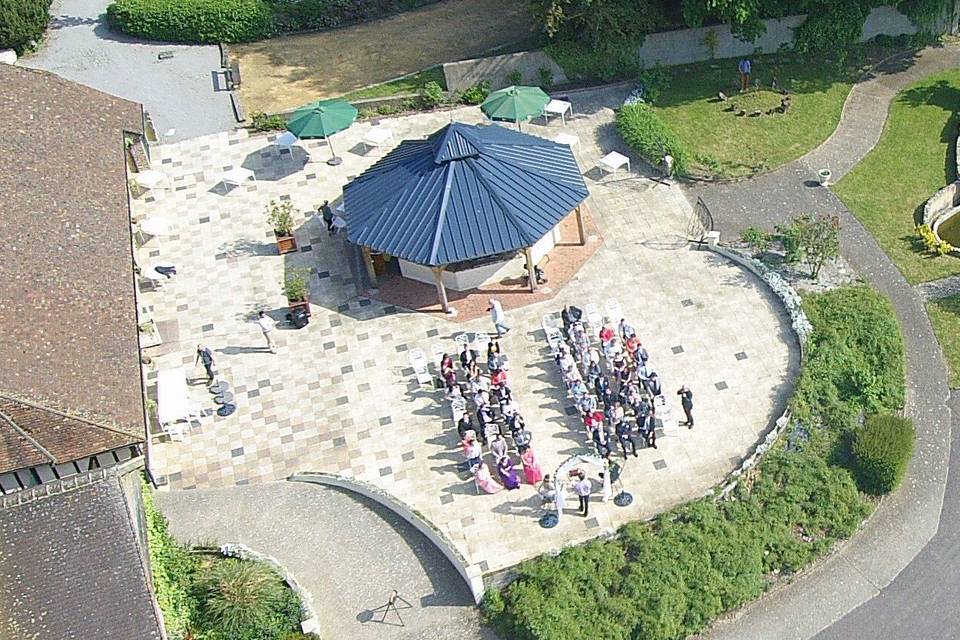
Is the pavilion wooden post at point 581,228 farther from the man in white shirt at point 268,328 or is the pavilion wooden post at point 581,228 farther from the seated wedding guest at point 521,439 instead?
the man in white shirt at point 268,328

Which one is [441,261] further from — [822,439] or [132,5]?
[132,5]

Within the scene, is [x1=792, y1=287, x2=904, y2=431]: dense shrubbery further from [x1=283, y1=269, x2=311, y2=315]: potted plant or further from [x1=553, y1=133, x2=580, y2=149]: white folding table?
[x1=283, y1=269, x2=311, y2=315]: potted plant

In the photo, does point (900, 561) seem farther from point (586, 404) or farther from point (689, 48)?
point (689, 48)

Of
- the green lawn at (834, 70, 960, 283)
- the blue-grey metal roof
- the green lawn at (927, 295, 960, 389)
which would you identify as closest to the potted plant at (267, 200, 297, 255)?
the blue-grey metal roof

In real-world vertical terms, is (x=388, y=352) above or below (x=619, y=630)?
above

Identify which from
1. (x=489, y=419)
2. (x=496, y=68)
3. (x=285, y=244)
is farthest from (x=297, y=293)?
(x=496, y=68)

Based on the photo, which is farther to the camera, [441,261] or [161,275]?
[161,275]

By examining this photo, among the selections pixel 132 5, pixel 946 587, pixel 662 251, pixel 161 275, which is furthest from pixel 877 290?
pixel 132 5

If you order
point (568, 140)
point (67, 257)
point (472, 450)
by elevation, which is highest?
point (568, 140)
